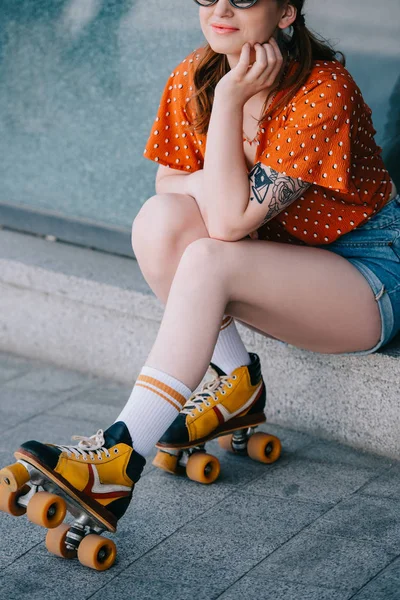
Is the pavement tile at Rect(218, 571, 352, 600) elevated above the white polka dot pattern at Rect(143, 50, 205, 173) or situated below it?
below

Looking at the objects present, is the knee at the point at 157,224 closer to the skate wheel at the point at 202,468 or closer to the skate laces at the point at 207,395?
the skate laces at the point at 207,395

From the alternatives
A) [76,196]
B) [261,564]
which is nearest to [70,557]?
[261,564]

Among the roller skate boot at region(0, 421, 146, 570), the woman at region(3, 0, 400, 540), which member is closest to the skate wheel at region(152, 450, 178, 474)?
the woman at region(3, 0, 400, 540)

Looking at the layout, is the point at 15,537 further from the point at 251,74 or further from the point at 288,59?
the point at 288,59

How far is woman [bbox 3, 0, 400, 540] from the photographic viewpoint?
2014 millimetres

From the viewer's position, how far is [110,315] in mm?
3080

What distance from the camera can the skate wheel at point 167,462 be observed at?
7.80ft

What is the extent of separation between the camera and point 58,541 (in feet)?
6.46

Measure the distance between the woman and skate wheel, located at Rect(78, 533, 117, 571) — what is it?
68 millimetres

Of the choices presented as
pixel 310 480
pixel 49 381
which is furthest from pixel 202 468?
pixel 49 381

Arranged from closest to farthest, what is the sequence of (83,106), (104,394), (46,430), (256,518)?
(256,518), (46,430), (104,394), (83,106)

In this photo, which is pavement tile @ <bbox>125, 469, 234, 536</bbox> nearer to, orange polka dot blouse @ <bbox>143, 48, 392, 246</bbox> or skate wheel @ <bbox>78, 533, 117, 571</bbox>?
skate wheel @ <bbox>78, 533, 117, 571</bbox>

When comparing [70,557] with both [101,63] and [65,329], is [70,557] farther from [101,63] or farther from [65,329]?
[101,63]

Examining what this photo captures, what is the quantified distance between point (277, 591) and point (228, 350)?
0.72 metres
